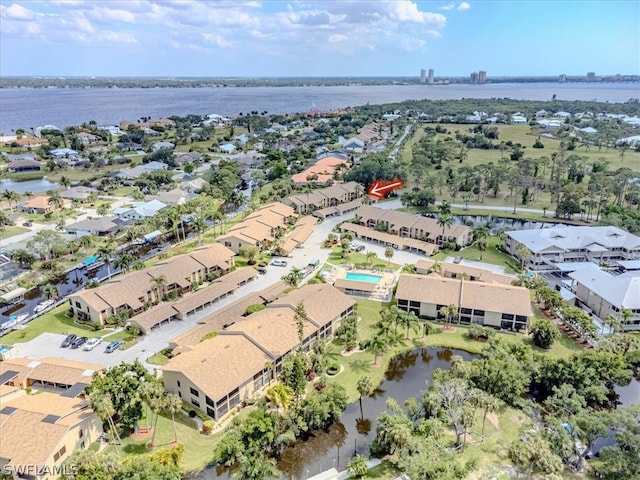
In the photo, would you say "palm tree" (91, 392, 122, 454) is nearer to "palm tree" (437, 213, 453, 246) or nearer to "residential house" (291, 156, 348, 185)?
"palm tree" (437, 213, 453, 246)

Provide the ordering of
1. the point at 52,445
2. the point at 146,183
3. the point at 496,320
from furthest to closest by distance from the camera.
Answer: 1. the point at 146,183
2. the point at 496,320
3. the point at 52,445

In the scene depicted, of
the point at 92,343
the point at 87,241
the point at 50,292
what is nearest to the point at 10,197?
the point at 87,241

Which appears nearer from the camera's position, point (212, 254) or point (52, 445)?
point (52, 445)

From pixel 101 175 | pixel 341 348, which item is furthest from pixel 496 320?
pixel 101 175

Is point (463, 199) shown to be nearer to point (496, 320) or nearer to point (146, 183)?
point (496, 320)

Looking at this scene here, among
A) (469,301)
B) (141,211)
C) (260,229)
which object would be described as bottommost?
(469,301)

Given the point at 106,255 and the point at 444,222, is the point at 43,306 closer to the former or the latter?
Result: the point at 106,255
